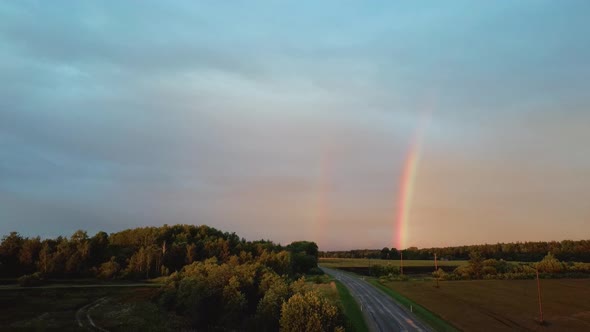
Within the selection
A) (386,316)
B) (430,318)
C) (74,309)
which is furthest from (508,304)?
(74,309)

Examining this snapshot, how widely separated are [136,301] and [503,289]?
9427 centimetres

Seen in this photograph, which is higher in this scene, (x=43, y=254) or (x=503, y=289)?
(x=43, y=254)

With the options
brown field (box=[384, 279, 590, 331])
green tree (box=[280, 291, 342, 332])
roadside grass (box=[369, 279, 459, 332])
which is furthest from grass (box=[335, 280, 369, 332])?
brown field (box=[384, 279, 590, 331])

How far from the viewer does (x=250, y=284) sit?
7081 cm

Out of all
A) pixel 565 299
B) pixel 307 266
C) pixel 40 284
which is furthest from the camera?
pixel 307 266

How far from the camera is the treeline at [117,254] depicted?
318ft

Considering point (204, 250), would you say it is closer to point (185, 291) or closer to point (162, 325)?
point (185, 291)

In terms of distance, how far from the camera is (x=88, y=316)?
56.7 m

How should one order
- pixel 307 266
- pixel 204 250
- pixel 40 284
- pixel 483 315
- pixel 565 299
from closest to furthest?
1. pixel 483 315
2. pixel 40 284
3. pixel 565 299
4. pixel 204 250
5. pixel 307 266

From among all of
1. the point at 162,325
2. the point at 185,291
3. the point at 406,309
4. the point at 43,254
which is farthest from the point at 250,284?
the point at 43,254

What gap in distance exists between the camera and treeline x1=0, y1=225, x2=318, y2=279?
318 feet

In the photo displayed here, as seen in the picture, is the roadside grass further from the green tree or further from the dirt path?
the dirt path

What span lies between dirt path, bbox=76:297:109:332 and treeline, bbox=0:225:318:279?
35736 mm

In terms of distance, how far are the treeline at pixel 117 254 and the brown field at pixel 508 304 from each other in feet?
162
